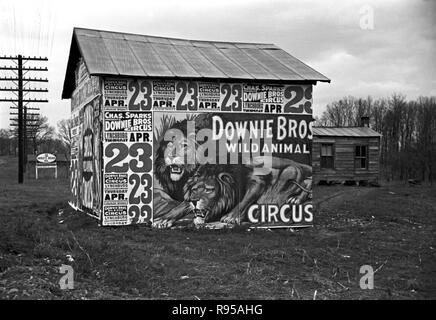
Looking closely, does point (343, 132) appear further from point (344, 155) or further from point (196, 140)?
point (196, 140)

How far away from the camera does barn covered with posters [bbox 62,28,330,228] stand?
12.5 meters

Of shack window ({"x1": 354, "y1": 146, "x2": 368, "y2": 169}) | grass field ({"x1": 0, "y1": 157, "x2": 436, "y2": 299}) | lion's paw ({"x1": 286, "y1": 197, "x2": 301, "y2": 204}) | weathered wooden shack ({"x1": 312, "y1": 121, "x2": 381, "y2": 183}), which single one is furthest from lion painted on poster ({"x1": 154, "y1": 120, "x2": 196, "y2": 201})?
shack window ({"x1": 354, "y1": 146, "x2": 368, "y2": 169})

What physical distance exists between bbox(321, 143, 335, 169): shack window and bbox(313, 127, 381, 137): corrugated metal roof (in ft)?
2.91

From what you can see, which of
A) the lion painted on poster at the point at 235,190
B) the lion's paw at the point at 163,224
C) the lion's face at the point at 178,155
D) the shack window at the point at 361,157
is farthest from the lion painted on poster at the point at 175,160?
the shack window at the point at 361,157

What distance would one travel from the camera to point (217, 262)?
8945mm

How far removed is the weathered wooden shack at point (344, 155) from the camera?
34.9 metres

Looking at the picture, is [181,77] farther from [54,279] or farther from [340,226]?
[54,279]

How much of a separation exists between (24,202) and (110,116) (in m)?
9.22

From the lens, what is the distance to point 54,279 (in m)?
6.62

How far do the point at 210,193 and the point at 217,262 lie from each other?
4.20 m

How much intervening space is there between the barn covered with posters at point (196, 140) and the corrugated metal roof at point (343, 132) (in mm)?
21803

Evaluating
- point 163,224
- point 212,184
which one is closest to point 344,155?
point 212,184

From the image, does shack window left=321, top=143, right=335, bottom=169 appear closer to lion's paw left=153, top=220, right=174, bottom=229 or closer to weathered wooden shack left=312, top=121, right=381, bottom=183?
weathered wooden shack left=312, top=121, right=381, bottom=183

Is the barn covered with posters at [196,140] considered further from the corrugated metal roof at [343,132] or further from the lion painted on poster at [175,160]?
the corrugated metal roof at [343,132]
